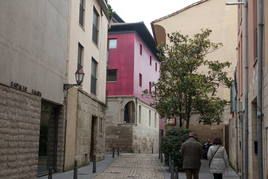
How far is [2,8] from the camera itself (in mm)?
10203

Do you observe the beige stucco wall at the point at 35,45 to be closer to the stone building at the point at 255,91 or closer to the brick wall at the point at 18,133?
the brick wall at the point at 18,133

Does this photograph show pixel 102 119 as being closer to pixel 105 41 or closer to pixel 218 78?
pixel 105 41

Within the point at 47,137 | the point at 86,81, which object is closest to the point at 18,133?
the point at 47,137

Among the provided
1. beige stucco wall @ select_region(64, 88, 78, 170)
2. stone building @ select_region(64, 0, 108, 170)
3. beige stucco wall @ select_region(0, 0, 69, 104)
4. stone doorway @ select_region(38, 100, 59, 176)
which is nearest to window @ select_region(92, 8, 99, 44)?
stone building @ select_region(64, 0, 108, 170)

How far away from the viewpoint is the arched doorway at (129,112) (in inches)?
1373

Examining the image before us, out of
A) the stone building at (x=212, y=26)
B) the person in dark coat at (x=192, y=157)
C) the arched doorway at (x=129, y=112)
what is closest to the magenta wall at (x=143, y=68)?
the arched doorway at (x=129, y=112)

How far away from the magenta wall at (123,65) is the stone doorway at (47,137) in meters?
18.7

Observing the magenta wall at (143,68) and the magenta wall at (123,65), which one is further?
the magenta wall at (143,68)

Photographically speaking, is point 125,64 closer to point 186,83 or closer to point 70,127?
point 186,83

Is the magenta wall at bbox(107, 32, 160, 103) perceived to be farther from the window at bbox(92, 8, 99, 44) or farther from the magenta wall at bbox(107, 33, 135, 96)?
the window at bbox(92, 8, 99, 44)

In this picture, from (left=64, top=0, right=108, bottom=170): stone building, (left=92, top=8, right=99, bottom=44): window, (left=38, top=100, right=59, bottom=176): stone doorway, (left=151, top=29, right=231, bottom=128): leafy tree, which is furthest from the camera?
(left=92, top=8, right=99, bottom=44): window

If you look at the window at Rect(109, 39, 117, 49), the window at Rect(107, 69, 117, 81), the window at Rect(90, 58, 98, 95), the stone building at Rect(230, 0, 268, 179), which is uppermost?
the window at Rect(109, 39, 117, 49)

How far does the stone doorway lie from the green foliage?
442cm

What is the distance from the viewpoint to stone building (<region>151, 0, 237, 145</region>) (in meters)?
24.8
